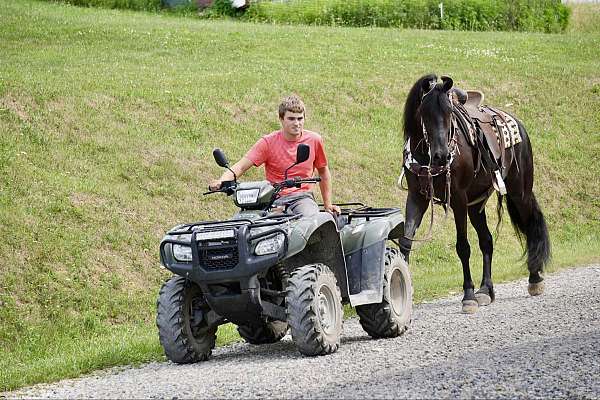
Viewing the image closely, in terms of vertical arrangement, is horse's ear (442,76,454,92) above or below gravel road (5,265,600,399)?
above

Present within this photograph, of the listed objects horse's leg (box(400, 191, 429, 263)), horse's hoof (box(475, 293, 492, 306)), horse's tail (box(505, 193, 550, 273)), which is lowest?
horse's hoof (box(475, 293, 492, 306))

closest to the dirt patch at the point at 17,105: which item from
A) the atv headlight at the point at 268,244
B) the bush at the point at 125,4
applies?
the atv headlight at the point at 268,244

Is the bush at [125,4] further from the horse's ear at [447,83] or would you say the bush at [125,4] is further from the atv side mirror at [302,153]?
the atv side mirror at [302,153]

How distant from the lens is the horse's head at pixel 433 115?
1303cm

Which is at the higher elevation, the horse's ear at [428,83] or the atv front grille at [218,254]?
the horse's ear at [428,83]

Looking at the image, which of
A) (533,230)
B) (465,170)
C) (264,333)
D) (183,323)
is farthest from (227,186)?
(533,230)

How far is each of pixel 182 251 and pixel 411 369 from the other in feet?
7.00

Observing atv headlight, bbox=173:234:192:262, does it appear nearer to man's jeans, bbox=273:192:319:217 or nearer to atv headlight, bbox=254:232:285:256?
atv headlight, bbox=254:232:285:256

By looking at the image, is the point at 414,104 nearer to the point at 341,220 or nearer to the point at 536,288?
the point at 341,220

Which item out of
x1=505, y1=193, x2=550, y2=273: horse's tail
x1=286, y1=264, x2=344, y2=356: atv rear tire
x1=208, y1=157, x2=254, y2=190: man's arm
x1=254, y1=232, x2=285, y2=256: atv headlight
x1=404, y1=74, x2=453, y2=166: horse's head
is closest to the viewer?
x1=254, y1=232, x2=285, y2=256: atv headlight

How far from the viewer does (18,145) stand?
18297 mm

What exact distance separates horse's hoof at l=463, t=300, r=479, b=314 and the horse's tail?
2397mm

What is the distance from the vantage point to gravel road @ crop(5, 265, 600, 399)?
815cm

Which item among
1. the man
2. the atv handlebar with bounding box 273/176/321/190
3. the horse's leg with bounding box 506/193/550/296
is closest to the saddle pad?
the horse's leg with bounding box 506/193/550/296
